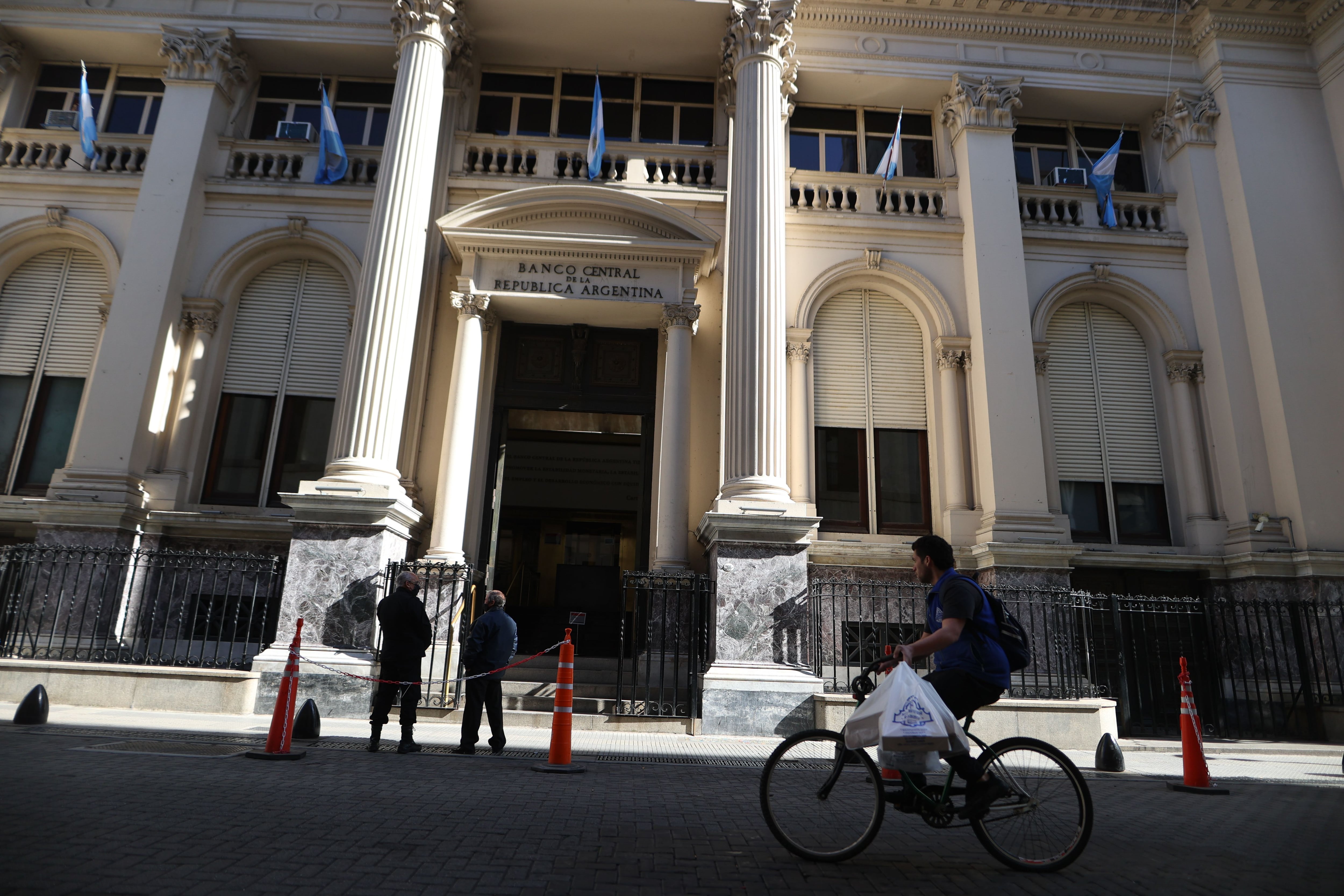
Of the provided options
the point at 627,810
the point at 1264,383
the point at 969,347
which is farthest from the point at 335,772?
the point at 1264,383

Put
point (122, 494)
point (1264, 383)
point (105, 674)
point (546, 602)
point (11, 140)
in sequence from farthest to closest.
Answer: point (546, 602)
point (11, 140)
point (1264, 383)
point (122, 494)
point (105, 674)

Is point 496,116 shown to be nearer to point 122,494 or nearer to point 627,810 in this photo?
point 122,494

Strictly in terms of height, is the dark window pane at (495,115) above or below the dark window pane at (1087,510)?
above

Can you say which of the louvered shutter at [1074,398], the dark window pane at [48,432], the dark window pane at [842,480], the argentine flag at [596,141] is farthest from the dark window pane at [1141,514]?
the dark window pane at [48,432]

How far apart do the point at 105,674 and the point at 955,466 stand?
519 inches

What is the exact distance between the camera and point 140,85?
52.0ft

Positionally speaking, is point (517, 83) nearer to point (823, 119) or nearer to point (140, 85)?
point (823, 119)

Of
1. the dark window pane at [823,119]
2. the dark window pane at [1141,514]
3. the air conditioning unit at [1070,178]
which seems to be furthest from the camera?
the dark window pane at [823,119]

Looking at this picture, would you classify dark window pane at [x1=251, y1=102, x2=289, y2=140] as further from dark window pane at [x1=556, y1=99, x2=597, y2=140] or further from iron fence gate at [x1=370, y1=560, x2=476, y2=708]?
iron fence gate at [x1=370, y1=560, x2=476, y2=708]

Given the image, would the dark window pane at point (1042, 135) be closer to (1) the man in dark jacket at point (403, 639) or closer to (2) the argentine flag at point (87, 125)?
(1) the man in dark jacket at point (403, 639)

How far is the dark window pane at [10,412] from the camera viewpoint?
13883 millimetres

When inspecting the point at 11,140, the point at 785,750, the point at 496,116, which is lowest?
the point at 785,750

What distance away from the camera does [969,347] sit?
14.2 meters

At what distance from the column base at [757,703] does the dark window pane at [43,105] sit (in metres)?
17.1
